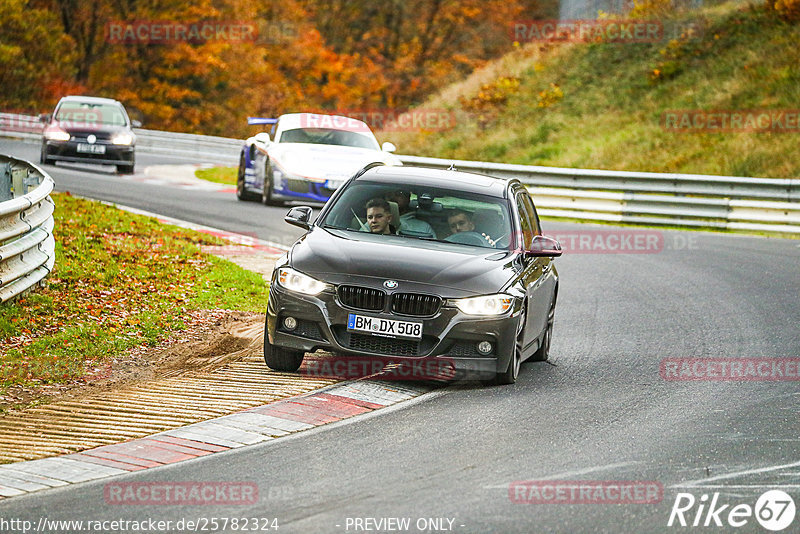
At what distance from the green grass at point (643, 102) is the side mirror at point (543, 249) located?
20.1 meters

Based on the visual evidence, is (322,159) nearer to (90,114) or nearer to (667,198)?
(667,198)

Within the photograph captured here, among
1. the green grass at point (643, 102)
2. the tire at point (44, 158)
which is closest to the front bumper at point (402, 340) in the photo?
the tire at point (44, 158)

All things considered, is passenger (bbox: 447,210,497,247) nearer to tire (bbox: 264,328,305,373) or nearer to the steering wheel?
the steering wheel

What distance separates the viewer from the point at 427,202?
33.9ft

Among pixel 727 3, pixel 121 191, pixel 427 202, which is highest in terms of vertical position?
pixel 727 3

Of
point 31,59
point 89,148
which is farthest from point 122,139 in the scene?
point 31,59

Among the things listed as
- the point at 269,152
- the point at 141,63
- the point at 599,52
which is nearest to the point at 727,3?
the point at 599,52

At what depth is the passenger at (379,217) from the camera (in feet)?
33.1

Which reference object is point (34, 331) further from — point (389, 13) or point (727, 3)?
point (389, 13)

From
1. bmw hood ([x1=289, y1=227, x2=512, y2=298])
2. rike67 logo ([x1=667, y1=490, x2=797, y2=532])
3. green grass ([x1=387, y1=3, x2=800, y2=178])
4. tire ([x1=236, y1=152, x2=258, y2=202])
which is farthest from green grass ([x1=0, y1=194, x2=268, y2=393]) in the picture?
green grass ([x1=387, y1=3, x2=800, y2=178])

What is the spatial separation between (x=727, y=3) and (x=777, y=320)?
1202 inches

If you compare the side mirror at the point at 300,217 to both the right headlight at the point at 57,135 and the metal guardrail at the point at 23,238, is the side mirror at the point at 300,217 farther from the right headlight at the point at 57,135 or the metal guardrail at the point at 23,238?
the right headlight at the point at 57,135

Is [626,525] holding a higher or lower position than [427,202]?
lower

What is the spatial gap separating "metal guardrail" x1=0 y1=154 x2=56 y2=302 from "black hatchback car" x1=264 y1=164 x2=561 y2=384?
8.46 feet
